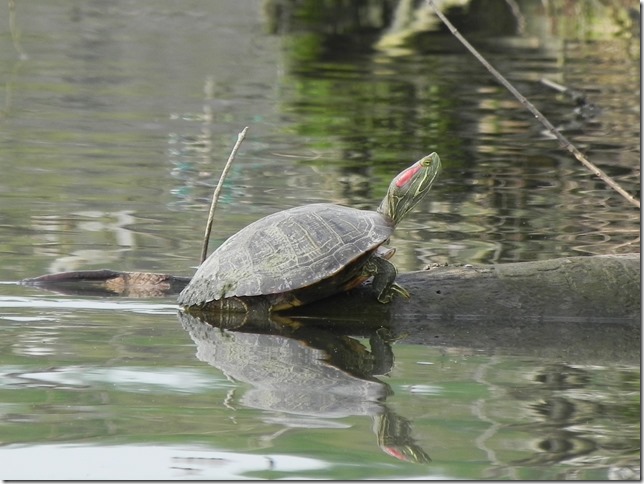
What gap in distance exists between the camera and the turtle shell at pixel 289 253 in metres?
6.13

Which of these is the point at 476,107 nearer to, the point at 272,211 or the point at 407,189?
the point at 272,211

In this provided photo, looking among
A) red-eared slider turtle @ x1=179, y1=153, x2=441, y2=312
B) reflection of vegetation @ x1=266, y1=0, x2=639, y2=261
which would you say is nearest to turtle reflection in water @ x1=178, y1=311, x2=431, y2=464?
red-eared slider turtle @ x1=179, y1=153, x2=441, y2=312

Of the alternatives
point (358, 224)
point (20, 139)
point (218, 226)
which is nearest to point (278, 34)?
point (20, 139)

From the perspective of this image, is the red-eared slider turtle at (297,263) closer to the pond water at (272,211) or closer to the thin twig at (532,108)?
the pond water at (272,211)

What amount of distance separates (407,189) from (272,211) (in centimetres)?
272

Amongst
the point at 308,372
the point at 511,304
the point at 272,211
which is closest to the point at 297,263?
the point at 308,372

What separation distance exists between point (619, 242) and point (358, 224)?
264 cm

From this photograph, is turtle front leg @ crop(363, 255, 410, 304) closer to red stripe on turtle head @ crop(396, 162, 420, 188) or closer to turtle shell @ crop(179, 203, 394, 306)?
turtle shell @ crop(179, 203, 394, 306)

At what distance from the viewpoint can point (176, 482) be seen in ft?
13.8

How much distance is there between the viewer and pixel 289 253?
6.21 metres

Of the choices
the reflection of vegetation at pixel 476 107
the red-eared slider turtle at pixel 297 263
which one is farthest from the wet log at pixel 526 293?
the reflection of vegetation at pixel 476 107

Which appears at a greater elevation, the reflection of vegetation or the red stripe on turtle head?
the red stripe on turtle head

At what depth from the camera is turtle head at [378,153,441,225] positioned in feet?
21.6

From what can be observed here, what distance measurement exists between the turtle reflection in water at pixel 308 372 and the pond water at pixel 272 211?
0.05 ft
